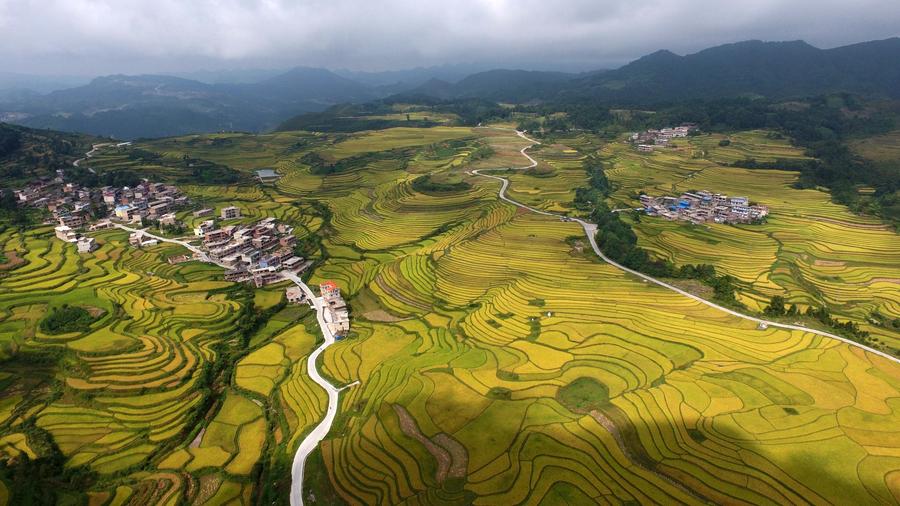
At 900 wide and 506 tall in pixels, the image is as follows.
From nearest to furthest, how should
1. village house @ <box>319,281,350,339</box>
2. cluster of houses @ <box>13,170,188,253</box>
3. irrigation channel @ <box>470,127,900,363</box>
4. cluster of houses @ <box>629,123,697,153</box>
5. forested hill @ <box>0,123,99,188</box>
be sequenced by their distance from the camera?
irrigation channel @ <box>470,127,900,363</box> < village house @ <box>319,281,350,339</box> < cluster of houses @ <box>13,170,188,253</box> < forested hill @ <box>0,123,99,188</box> < cluster of houses @ <box>629,123,697,153</box>

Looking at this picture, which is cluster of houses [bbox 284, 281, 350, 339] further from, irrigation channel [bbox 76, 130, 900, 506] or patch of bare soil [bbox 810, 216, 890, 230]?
patch of bare soil [bbox 810, 216, 890, 230]

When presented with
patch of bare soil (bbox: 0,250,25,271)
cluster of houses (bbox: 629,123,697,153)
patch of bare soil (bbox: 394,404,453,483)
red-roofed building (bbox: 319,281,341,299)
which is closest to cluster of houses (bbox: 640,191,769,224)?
cluster of houses (bbox: 629,123,697,153)

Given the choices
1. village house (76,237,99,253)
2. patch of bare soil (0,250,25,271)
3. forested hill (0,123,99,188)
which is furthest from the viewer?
forested hill (0,123,99,188)

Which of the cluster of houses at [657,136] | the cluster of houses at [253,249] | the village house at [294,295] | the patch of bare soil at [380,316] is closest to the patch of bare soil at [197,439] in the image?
the patch of bare soil at [380,316]

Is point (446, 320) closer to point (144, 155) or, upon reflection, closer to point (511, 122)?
point (144, 155)

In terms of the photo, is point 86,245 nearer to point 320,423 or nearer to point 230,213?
point 230,213

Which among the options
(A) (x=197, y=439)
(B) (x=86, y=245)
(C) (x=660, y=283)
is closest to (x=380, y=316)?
(A) (x=197, y=439)
